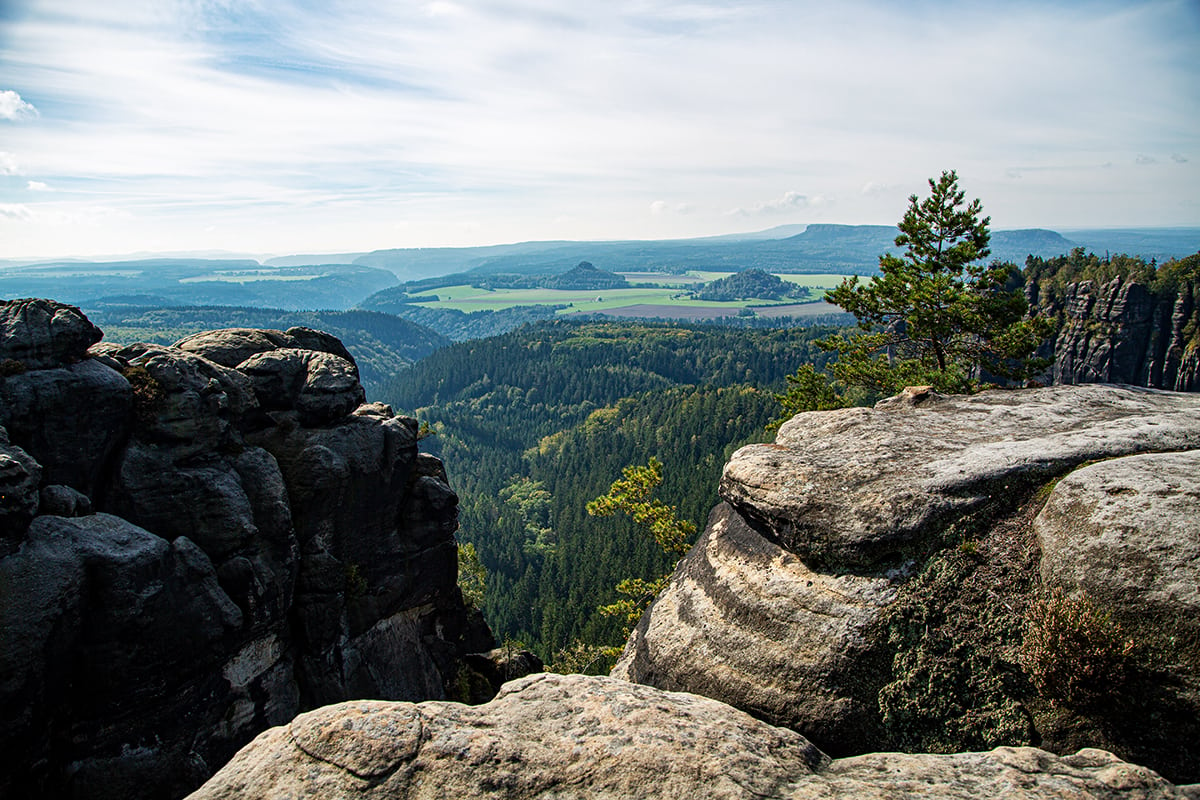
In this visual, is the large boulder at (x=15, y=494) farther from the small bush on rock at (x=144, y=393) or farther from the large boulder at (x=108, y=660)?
the small bush on rock at (x=144, y=393)

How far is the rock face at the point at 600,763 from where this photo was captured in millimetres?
10594

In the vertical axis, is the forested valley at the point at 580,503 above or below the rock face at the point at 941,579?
below

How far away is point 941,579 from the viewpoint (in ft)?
44.4

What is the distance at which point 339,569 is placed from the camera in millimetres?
24109

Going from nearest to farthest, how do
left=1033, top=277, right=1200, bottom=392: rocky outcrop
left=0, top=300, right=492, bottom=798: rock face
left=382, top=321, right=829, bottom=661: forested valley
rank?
left=0, top=300, right=492, bottom=798: rock face → left=382, top=321, right=829, bottom=661: forested valley → left=1033, top=277, right=1200, bottom=392: rocky outcrop

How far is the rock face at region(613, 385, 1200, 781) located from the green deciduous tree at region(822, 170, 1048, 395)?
13.0 metres

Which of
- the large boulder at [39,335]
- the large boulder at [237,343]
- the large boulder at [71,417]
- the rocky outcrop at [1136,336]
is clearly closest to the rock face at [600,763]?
the large boulder at [71,417]

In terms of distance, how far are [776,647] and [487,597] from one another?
9851 cm

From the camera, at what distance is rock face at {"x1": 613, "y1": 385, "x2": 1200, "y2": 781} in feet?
37.9

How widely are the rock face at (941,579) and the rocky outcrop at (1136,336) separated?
9870cm

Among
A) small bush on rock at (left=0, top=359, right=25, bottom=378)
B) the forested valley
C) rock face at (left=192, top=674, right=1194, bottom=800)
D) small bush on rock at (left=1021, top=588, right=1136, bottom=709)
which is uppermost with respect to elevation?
small bush on rock at (left=0, top=359, right=25, bottom=378)

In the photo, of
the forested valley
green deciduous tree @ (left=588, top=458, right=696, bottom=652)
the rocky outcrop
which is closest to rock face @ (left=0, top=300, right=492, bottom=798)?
green deciduous tree @ (left=588, top=458, right=696, bottom=652)

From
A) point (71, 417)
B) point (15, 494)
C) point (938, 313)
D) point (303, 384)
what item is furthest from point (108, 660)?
point (938, 313)

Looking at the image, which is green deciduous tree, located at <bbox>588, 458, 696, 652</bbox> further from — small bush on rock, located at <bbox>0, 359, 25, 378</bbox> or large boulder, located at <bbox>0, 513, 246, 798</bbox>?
small bush on rock, located at <bbox>0, 359, 25, 378</bbox>
